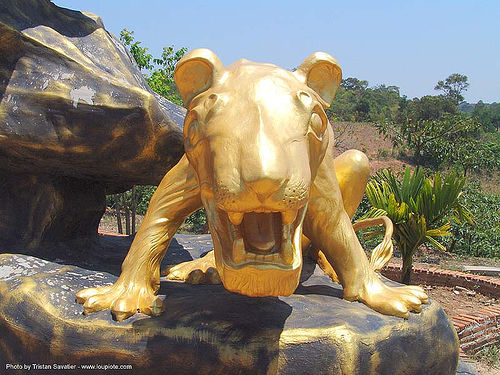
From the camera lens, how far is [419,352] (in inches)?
79.1

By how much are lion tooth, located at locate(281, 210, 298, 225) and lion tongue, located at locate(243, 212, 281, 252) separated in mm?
44

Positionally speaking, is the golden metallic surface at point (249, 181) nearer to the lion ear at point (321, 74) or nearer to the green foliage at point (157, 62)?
the lion ear at point (321, 74)

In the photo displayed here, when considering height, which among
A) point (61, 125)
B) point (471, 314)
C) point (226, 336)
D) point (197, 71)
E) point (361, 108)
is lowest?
point (471, 314)

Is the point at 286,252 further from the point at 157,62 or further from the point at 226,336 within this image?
the point at 157,62

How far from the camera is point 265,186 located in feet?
4.55

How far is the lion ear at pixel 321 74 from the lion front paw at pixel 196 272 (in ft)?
3.58

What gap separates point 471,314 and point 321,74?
4030 mm

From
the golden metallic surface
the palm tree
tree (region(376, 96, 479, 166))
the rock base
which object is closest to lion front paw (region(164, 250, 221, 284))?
the rock base

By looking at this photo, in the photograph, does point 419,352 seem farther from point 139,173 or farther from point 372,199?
point 372,199

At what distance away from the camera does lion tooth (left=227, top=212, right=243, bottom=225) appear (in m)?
1.49

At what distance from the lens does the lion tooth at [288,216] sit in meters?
1.49

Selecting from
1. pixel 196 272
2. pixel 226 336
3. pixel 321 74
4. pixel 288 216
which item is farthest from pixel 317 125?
pixel 196 272

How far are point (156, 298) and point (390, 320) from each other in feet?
2.98

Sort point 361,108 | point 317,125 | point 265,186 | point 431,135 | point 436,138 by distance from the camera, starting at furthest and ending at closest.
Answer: point 361,108 → point 436,138 → point 431,135 → point 317,125 → point 265,186
